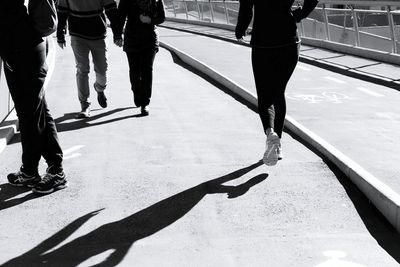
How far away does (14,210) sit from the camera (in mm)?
4938

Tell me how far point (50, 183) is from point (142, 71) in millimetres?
3524

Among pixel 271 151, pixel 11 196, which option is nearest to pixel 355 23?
pixel 271 151

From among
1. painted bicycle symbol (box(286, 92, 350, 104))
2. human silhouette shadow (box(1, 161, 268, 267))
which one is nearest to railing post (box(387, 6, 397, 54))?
painted bicycle symbol (box(286, 92, 350, 104))

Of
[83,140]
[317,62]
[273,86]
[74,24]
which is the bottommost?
[317,62]

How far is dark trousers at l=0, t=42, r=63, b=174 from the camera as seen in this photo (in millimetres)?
5082

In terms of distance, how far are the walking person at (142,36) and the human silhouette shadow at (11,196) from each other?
313cm

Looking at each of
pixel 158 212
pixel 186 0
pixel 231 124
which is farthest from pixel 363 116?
pixel 186 0

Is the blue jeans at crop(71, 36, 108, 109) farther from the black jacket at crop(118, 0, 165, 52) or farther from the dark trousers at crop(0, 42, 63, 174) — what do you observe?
the dark trousers at crop(0, 42, 63, 174)

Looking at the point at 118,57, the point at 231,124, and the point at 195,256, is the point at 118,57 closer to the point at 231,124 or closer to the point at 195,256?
the point at 231,124

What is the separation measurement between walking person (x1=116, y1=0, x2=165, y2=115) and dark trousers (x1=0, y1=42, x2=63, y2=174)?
2.95 meters

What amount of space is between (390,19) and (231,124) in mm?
8285

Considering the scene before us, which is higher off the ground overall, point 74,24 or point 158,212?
point 74,24

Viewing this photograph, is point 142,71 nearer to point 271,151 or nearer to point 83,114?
point 83,114

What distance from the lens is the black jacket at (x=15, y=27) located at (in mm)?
4949
